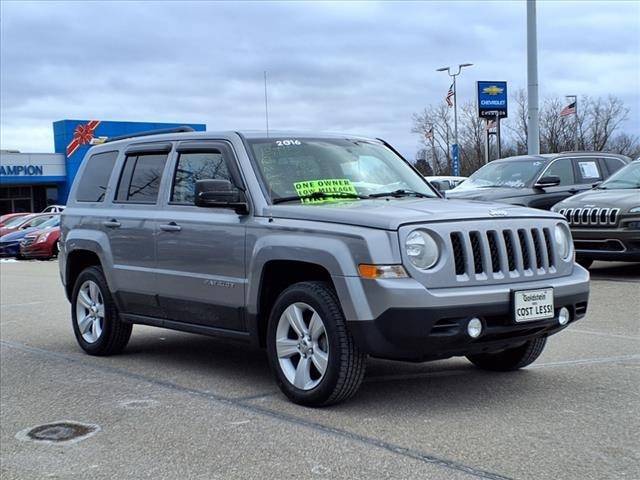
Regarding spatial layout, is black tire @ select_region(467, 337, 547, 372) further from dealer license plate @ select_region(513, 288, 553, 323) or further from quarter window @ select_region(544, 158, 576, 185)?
quarter window @ select_region(544, 158, 576, 185)

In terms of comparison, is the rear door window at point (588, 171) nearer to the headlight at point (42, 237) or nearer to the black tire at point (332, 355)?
the black tire at point (332, 355)

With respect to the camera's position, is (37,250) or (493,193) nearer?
(493,193)

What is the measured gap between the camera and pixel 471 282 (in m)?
4.99

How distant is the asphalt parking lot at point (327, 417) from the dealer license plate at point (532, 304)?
585 millimetres

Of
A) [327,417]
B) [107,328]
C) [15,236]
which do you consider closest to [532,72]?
[107,328]

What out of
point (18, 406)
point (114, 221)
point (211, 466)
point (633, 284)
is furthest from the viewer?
point (633, 284)

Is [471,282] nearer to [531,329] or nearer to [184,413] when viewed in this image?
[531,329]

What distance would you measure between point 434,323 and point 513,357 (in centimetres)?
158

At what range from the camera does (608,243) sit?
11.1m

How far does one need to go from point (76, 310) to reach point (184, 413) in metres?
2.87

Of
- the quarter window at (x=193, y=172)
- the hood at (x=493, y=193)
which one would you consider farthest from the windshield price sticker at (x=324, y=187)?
the hood at (x=493, y=193)

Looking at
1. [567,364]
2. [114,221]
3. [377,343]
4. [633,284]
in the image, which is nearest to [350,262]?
[377,343]

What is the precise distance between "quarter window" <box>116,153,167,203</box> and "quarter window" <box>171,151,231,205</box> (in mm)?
246

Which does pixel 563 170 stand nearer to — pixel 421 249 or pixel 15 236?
pixel 421 249
